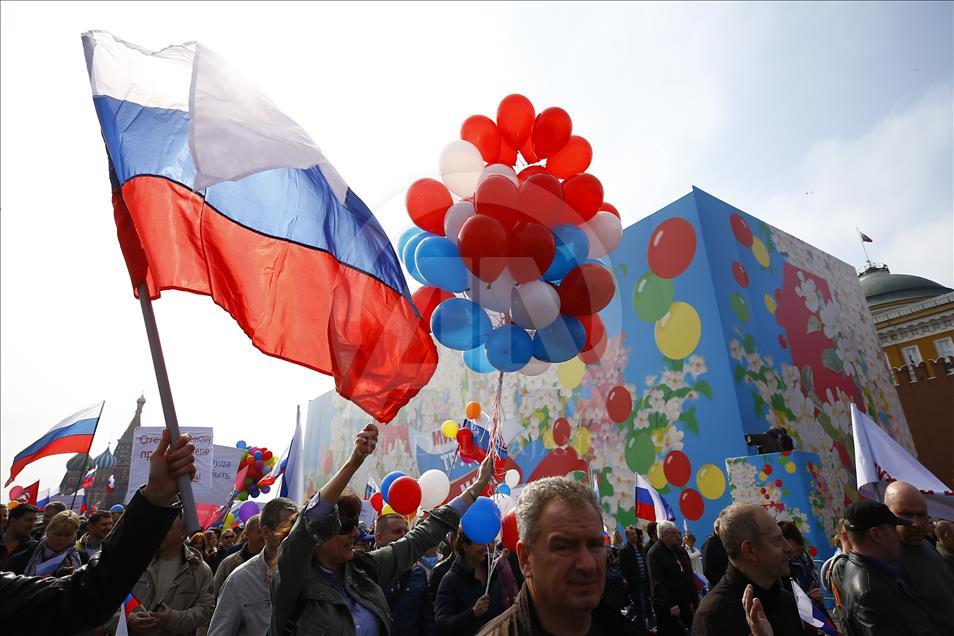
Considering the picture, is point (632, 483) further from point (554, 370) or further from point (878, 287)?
point (878, 287)

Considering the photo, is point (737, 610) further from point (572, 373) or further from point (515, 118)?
point (572, 373)

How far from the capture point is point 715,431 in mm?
9141

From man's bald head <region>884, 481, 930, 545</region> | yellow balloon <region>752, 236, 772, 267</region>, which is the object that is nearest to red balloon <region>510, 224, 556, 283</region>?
man's bald head <region>884, 481, 930, 545</region>

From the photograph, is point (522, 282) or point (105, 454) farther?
point (105, 454)

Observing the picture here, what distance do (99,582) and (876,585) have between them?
10.9ft

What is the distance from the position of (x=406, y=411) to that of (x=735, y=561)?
52.5ft

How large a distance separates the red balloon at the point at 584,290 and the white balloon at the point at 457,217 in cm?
92

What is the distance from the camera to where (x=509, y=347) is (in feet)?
14.5

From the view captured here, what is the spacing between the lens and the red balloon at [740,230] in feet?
35.9

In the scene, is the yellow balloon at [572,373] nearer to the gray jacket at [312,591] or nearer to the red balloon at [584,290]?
the red balloon at [584,290]

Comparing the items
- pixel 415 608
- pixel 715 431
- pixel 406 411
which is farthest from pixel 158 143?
pixel 406 411

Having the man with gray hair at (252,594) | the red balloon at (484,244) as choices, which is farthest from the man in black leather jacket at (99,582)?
the red balloon at (484,244)

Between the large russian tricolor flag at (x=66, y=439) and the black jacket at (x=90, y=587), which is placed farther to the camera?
the large russian tricolor flag at (x=66, y=439)

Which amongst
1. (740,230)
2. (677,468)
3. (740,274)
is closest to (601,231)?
(677,468)
